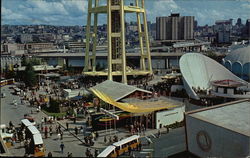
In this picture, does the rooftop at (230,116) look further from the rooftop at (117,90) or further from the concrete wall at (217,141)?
the rooftop at (117,90)

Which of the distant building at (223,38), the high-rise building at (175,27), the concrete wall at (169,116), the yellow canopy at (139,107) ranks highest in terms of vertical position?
the high-rise building at (175,27)

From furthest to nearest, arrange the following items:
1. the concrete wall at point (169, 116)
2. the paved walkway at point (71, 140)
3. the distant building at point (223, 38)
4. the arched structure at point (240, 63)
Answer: the distant building at point (223, 38) < the arched structure at point (240, 63) < the concrete wall at point (169, 116) < the paved walkway at point (71, 140)

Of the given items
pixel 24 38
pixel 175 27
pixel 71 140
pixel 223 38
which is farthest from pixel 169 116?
pixel 24 38

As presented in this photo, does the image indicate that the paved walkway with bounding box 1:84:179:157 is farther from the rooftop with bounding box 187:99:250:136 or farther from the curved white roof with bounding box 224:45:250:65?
the curved white roof with bounding box 224:45:250:65

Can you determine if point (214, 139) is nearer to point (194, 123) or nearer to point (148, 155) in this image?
point (194, 123)

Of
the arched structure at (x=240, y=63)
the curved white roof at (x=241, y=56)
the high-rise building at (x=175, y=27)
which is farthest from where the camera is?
the high-rise building at (x=175, y=27)

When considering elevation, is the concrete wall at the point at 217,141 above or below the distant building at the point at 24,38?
below

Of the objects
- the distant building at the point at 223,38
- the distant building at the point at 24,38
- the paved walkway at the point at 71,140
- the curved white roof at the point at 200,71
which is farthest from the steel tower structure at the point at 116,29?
the distant building at the point at 24,38

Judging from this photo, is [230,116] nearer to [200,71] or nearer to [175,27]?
[200,71]
